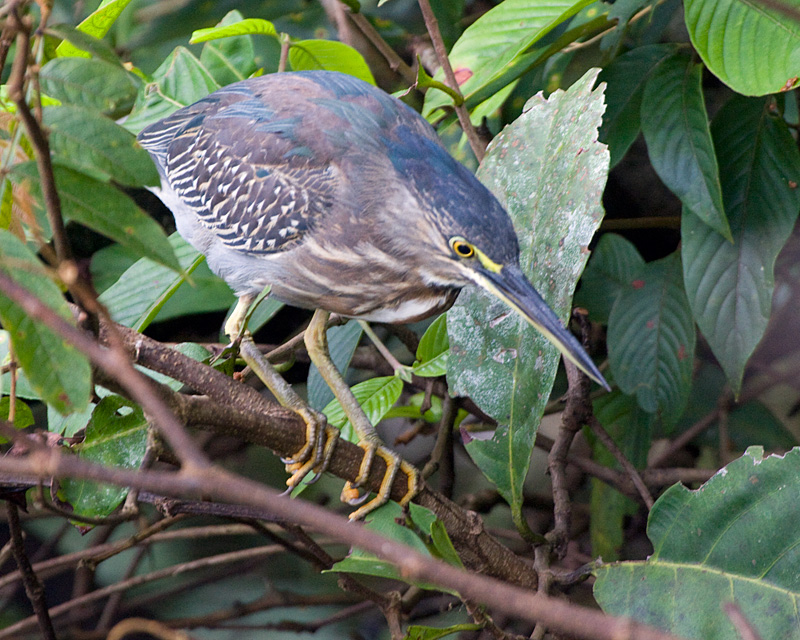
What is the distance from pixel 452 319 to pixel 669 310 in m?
0.70

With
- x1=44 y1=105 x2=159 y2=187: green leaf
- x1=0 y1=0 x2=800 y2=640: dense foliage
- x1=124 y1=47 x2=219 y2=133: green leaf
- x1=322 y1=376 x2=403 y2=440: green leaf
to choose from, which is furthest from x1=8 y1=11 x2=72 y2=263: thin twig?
x1=124 y1=47 x2=219 y2=133: green leaf

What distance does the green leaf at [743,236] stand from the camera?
165 centimetres

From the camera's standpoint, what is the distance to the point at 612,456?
219 cm

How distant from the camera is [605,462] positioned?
7.30 ft

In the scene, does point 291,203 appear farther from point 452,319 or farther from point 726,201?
point 726,201

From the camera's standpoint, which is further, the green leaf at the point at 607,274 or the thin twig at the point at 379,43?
the green leaf at the point at 607,274

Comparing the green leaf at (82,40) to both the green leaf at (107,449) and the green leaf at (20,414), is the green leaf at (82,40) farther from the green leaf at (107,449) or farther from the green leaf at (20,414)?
the green leaf at (20,414)

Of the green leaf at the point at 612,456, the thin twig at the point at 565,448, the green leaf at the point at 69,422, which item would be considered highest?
the green leaf at the point at 69,422

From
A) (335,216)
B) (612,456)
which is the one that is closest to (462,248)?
(335,216)

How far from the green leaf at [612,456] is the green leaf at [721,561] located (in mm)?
A: 800

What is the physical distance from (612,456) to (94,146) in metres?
1.72

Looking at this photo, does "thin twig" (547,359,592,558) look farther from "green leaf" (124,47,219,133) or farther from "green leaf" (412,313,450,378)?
"green leaf" (124,47,219,133)

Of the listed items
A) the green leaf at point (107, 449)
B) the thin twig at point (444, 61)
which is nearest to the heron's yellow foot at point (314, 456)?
the green leaf at point (107, 449)

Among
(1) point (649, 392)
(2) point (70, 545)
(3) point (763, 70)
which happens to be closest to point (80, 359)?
(3) point (763, 70)
